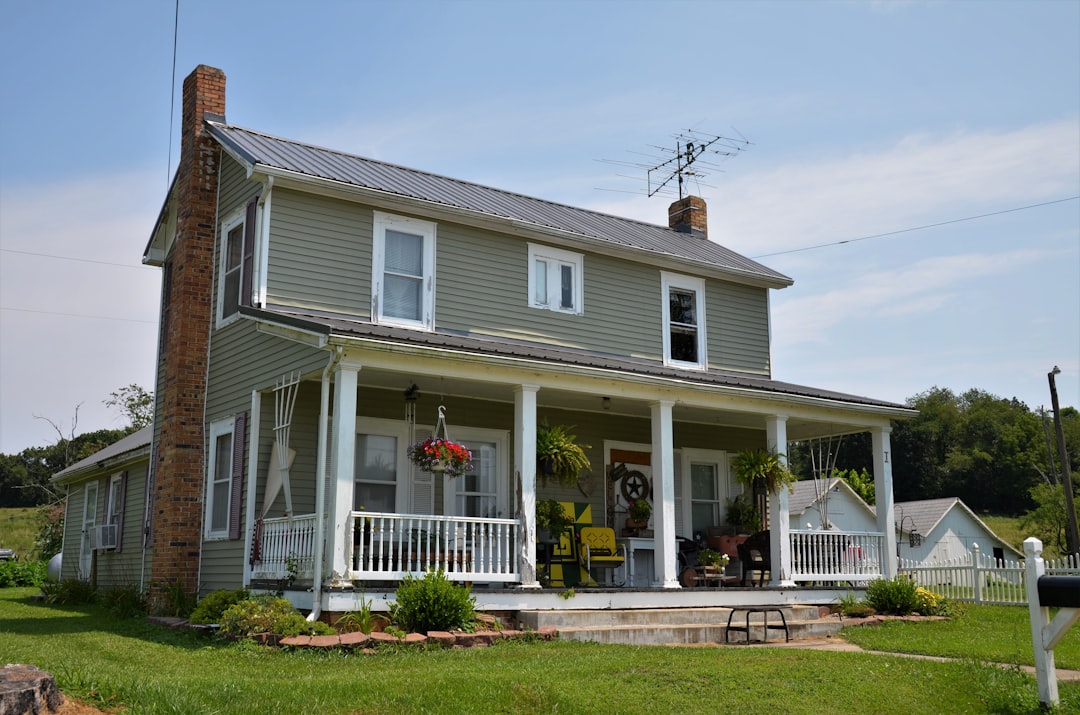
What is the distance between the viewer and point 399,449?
13.6m

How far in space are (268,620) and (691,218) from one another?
44.0 ft

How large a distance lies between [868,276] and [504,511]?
11.3 metres

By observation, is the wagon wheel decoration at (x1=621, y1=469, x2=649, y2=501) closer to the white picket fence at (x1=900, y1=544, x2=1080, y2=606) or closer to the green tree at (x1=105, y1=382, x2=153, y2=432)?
the white picket fence at (x1=900, y1=544, x2=1080, y2=606)

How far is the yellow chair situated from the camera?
46.3 ft

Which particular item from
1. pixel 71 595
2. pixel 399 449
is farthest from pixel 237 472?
pixel 71 595

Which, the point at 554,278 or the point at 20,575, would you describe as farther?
the point at 20,575

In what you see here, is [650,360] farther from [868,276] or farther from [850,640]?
[868,276]

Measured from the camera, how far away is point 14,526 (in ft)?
176

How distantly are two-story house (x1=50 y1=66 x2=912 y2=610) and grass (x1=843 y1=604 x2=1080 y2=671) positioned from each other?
1768 millimetres

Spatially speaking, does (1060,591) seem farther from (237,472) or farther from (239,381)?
(239,381)

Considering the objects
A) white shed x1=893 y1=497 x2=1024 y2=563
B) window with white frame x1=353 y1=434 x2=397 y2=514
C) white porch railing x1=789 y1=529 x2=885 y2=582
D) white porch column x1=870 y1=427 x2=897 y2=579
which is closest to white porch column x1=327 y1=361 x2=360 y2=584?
window with white frame x1=353 y1=434 x2=397 y2=514

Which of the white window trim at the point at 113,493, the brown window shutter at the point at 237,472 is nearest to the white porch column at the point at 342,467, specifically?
the brown window shutter at the point at 237,472

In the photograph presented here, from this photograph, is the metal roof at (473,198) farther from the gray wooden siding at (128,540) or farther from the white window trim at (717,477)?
the gray wooden siding at (128,540)

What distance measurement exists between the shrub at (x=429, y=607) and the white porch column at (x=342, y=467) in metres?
0.75
